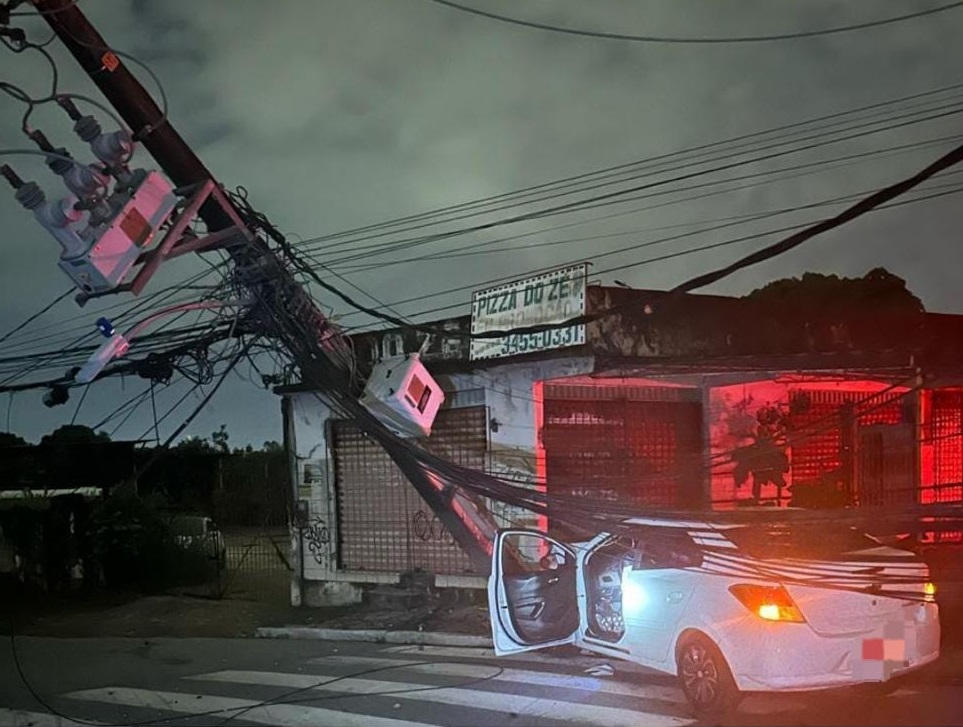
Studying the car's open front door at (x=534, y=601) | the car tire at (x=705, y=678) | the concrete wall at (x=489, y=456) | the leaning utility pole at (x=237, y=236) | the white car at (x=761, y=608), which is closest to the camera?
the white car at (x=761, y=608)

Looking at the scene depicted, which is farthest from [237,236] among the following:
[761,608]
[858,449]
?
[858,449]

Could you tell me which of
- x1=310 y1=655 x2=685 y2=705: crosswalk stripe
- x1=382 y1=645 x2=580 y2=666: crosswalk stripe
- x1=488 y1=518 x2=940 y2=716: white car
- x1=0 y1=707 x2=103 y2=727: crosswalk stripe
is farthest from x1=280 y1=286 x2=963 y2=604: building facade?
x1=0 y1=707 x2=103 y2=727: crosswalk stripe

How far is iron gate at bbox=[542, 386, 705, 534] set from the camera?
15.0 meters

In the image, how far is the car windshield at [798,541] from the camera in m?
7.98

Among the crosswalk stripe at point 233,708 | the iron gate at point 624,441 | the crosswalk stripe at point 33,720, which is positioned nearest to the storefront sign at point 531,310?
the iron gate at point 624,441

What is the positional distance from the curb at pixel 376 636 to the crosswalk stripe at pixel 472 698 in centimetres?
233

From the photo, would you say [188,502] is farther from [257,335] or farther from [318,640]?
[257,335]

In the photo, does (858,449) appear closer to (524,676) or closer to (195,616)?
(524,676)

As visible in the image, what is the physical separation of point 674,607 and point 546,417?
673 cm

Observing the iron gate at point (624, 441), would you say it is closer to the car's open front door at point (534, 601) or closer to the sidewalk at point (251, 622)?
the sidewalk at point (251, 622)

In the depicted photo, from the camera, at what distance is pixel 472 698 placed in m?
9.05

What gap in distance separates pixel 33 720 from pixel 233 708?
1.91m

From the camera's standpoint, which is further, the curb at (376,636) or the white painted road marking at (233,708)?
the curb at (376,636)

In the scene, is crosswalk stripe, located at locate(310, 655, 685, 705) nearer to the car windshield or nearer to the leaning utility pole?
the car windshield
